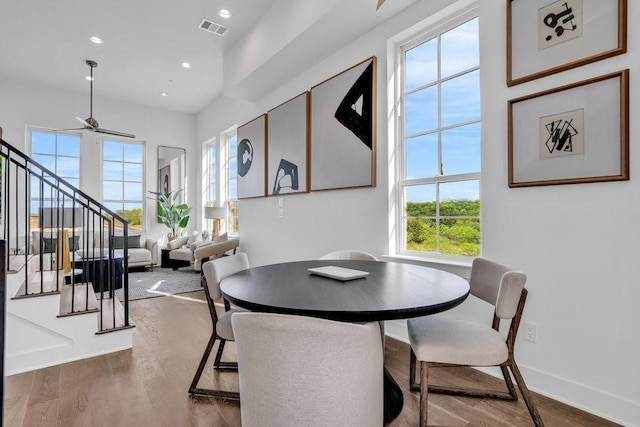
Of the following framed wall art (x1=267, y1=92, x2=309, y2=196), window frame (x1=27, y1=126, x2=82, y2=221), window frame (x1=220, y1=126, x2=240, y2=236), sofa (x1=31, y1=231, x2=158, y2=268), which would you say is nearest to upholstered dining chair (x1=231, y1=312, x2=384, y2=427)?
framed wall art (x1=267, y1=92, x2=309, y2=196)

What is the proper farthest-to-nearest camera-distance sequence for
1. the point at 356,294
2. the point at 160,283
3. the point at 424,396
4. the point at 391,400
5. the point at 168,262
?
the point at 168,262 → the point at 160,283 → the point at 391,400 → the point at 424,396 → the point at 356,294

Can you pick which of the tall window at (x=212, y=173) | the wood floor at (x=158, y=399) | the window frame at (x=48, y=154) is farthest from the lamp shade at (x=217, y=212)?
the wood floor at (x=158, y=399)

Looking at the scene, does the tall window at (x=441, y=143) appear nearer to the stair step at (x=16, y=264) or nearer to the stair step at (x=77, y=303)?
the stair step at (x=77, y=303)

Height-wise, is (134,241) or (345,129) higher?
(345,129)

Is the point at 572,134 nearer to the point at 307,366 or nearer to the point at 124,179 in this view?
the point at 307,366

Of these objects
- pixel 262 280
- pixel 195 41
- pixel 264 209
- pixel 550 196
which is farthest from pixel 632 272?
pixel 195 41

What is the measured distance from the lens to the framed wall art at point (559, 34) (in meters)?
1.71

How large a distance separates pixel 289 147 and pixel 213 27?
177cm

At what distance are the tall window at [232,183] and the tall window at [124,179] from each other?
233cm

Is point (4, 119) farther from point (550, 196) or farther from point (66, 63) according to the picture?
point (550, 196)

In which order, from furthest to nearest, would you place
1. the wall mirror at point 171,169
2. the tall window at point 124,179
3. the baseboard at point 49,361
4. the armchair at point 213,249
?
1. the wall mirror at point 171,169
2. the tall window at point 124,179
3. the armchair at point 213,249
4. the baseboard at point 49,361

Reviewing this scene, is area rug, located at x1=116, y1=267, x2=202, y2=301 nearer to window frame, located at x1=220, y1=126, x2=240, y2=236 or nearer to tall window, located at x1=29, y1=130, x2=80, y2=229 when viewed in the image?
window frame, located at x1=220, y1=126, x2=240, y2=236

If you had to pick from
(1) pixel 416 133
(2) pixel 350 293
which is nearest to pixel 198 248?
(1) pixel 416 133

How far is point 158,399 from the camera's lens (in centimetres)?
196
